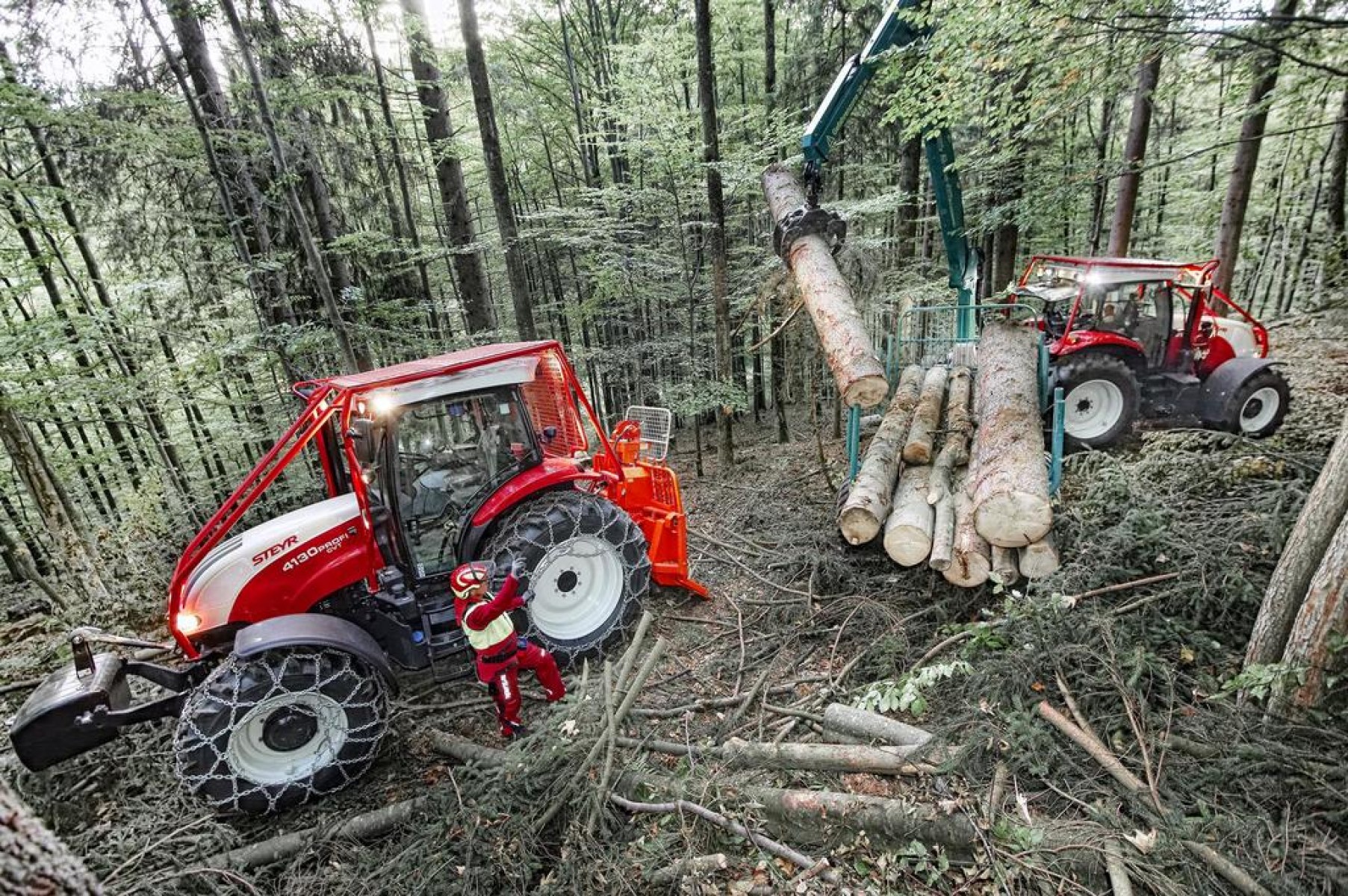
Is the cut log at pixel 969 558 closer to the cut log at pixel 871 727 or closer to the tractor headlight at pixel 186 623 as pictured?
the cut log at pixel 871 727

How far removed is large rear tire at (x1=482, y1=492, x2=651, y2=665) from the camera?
13.8ft

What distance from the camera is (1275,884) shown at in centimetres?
198

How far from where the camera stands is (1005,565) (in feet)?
13.4

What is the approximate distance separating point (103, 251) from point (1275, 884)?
12.8 metres

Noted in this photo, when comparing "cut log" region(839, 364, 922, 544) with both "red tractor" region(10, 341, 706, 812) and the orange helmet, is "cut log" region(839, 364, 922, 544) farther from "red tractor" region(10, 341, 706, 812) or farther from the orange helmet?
the orange helmet

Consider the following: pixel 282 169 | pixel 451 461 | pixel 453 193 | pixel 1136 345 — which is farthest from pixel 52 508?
pixel 1136 345

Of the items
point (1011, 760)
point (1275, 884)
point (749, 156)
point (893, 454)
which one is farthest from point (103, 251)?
point (1275, 884)

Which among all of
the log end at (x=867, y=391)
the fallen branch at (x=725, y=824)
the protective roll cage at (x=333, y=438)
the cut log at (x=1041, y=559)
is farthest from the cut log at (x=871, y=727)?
the protective roll cage at (x=333, y=438)

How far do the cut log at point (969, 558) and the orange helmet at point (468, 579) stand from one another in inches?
130

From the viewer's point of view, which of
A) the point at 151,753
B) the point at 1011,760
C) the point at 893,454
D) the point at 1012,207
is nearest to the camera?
the point at 1011,760

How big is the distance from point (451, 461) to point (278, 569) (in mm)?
1266

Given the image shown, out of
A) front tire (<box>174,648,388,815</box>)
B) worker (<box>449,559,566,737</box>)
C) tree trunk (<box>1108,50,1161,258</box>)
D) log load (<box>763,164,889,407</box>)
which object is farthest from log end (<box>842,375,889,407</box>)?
tree trunk (<box>1108,50,1161,258</box>)

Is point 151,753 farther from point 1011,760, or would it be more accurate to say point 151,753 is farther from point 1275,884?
point 1275,884

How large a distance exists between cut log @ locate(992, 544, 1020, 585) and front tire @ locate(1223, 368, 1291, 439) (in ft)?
13.4
